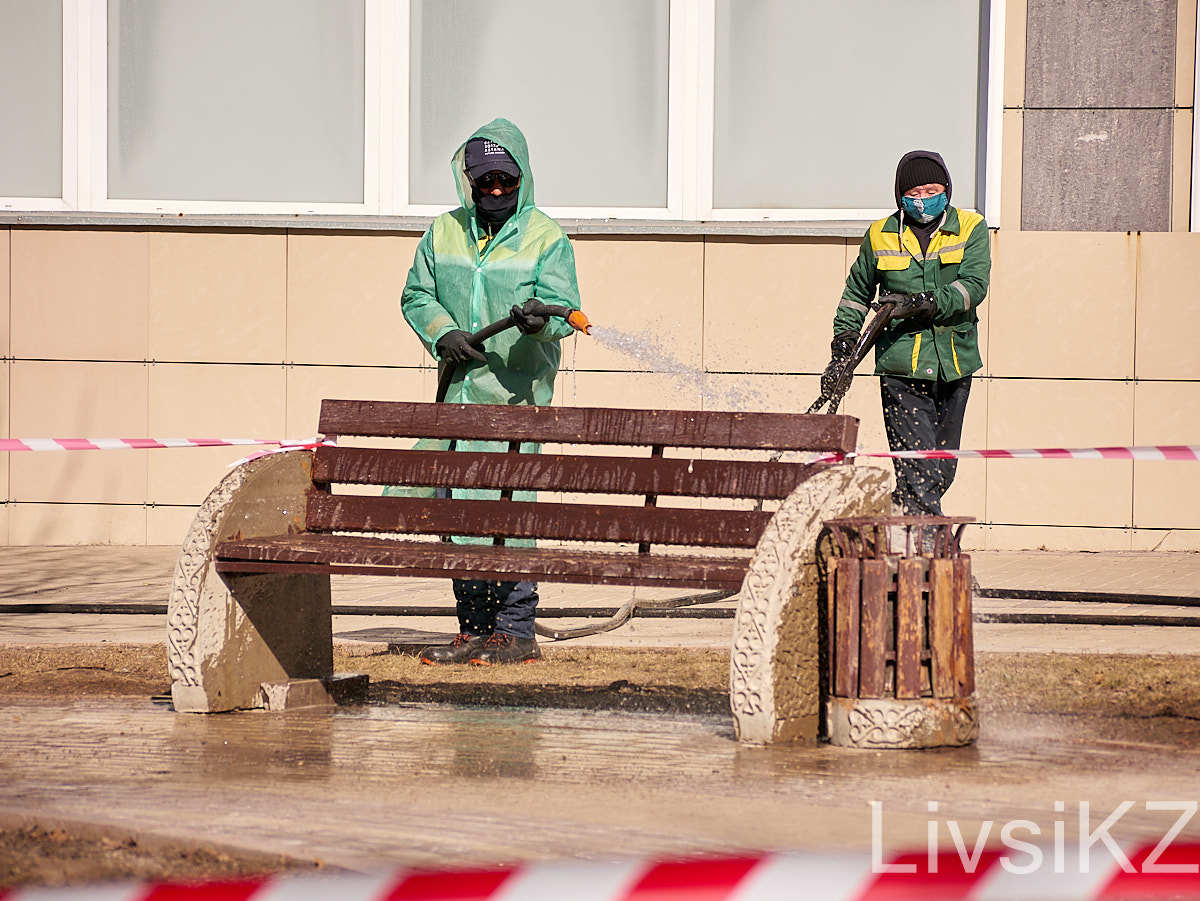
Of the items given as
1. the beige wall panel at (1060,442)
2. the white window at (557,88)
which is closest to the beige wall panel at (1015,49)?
the beige wall panel at (1060,442)

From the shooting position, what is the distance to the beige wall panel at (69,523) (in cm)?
1094

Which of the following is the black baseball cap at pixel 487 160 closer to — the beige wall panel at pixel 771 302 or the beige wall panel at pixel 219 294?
the beige wall panel at pixel 771 302

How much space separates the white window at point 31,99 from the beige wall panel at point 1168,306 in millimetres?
6739

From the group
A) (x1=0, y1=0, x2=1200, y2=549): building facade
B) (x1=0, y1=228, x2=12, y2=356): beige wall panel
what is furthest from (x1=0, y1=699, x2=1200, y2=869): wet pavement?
(x1=0, y1=228, x2=12, y2=356): beige wall panel

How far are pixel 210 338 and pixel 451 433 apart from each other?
18.7 feet

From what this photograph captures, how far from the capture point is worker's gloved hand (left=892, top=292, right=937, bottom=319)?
7.35m

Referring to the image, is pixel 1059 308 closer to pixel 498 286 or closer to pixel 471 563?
pixel 498 286

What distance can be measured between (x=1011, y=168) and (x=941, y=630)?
6649 millimetres

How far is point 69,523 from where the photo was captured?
10.9 metres

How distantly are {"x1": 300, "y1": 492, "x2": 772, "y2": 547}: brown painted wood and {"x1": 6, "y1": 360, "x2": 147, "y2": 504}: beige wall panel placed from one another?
554cm

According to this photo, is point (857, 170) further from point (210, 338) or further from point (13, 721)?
point (13, 721)

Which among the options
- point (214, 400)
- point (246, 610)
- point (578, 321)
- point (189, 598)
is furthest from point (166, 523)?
point (189, 598)

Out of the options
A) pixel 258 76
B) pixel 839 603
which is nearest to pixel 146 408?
pixel 258 76

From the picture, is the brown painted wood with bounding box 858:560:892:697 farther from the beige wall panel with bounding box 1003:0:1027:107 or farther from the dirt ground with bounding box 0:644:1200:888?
the beige wall panel with bounding box 1003:0:1027:107
